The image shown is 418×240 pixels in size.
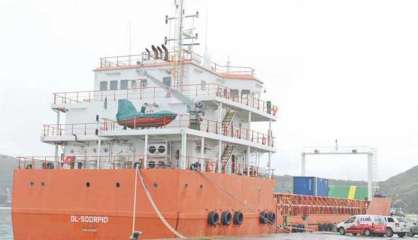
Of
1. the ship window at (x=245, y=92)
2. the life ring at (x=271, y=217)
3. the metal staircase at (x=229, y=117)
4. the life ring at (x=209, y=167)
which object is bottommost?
the life ring at (x=271, y=217)

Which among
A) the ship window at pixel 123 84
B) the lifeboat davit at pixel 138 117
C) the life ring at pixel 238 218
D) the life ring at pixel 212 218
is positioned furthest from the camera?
the ship window at pixel 123 84

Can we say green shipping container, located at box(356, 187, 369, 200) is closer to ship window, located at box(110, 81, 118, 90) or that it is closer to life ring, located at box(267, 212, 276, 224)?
life ring, located at box(267, 212, 276, 224)

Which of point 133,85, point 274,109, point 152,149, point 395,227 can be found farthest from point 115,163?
point 395,227

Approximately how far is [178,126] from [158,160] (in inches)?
75.0

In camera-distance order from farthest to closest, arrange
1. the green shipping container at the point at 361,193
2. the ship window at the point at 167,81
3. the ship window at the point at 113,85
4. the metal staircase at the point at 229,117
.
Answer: the green shipping container at the point at 361,193 < the ship window at the point at 113,85 < the ship window at the point at 167,81 < the metal staircase at the point at 229,117

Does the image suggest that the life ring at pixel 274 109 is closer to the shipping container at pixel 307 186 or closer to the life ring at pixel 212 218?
the shipping container at pixel 307 186

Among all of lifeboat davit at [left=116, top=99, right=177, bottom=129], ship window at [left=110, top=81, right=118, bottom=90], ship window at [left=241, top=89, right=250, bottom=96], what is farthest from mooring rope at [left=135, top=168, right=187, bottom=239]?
ship window at [left=241, top=89, right=250, bottom=96]

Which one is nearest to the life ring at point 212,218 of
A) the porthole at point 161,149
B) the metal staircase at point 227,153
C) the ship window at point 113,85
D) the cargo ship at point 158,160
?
the cargo ship at point 158,160

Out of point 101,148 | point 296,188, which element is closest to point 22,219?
point 101,148

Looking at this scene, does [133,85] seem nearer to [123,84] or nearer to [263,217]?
[123,84]

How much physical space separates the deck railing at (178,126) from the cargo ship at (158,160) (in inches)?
2.2

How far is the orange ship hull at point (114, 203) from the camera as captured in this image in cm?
2495

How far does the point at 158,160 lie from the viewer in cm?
2775

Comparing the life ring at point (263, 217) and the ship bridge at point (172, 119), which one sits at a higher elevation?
the ship bridge at point (172, 119)
